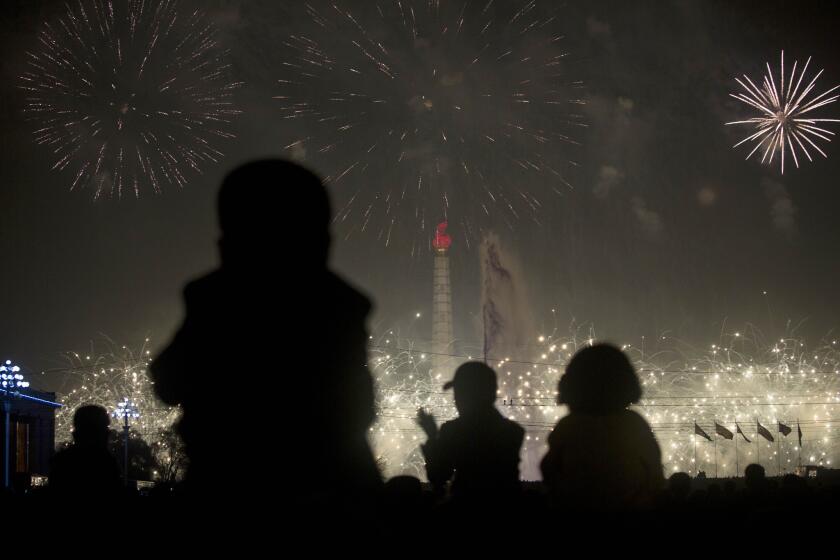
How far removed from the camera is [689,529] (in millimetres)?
2256

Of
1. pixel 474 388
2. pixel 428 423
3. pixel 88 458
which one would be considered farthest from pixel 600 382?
pixel 88 458

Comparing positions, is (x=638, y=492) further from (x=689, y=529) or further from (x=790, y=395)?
(x=790, y=395)

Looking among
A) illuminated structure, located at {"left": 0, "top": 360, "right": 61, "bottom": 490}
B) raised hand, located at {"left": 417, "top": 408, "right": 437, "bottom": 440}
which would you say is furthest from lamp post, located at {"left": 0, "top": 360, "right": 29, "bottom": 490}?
raised hand, located at {"left": 417, "top": 408, "right": 437, "bottom": 440}

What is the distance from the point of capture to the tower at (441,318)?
84.2 metres

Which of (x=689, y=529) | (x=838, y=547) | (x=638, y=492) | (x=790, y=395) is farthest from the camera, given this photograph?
(x=790, y=395)

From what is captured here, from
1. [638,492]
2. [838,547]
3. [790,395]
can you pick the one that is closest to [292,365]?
[838,547]

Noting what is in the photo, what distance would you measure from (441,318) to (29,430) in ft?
172

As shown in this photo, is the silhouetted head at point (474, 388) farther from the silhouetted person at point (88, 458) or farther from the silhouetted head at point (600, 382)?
the silhouetted person at point (88, 458)

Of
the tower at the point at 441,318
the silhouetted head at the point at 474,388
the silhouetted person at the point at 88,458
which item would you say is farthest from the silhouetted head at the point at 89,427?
the tower at the point at 441,318

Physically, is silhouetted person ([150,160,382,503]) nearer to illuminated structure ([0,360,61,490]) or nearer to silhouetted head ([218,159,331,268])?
silhouetted head ([218,159,331,268])

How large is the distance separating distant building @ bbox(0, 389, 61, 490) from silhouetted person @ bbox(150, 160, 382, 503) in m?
36.8

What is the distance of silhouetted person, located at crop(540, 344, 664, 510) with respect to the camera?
11.1 feet

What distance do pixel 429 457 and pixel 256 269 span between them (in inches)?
85.1

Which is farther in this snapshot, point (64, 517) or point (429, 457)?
point (429, 457)
